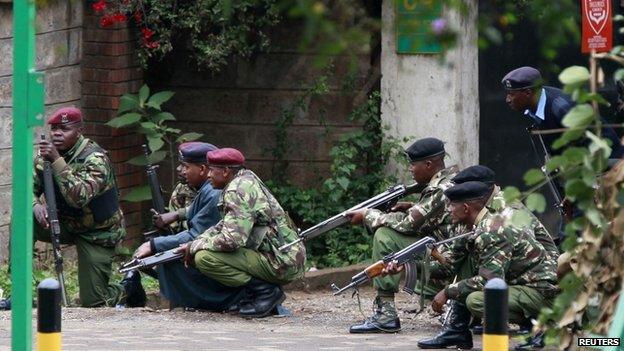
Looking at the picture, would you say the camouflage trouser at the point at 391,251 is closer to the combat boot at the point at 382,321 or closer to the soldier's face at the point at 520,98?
the combat boot at the point at 382,321

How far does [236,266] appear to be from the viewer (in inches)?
384

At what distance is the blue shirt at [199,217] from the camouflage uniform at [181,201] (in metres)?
0.46

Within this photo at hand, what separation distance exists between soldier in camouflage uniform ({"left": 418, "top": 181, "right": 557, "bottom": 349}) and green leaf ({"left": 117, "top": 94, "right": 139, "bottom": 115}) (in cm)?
434

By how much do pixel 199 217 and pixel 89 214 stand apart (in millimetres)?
958

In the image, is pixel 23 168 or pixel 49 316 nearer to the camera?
pixel 49 316

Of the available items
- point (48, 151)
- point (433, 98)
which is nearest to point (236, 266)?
point (48, 151)

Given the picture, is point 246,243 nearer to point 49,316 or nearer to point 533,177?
point 49,316

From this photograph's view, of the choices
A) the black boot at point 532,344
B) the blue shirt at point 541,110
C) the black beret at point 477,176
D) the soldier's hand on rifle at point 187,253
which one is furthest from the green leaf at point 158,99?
the black boot at point 532,344

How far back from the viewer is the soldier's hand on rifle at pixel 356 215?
949 centimetres

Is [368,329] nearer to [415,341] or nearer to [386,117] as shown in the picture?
[415,341]

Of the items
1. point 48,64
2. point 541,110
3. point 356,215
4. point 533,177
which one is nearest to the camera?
point 533,177

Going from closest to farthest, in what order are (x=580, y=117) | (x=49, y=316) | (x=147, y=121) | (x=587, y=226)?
1. (x=580, y=117)
2. (x=587, y=226)
3. (x=49, y=316)
4. (x=147, y=121)

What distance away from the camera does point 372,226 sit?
30.7 ft

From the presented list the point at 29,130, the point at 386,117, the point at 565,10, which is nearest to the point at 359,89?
the point at 386,117
